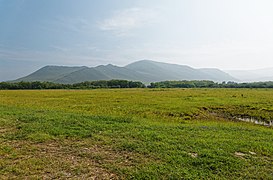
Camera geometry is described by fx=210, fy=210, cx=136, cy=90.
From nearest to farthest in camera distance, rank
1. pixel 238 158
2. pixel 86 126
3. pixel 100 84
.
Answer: pixel 238 158
pixel 86 126
pixel 100 84

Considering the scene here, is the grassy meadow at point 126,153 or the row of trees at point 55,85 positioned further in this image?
the row of trees at point 55,85

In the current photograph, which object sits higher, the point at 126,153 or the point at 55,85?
the point at 55,85

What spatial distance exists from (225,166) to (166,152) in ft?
7.06

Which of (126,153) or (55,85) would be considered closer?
(126,153)

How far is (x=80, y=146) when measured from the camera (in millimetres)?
8953

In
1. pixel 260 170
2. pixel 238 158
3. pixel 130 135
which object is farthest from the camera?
pixel 130 135

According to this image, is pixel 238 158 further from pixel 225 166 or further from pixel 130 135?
pixel 130 135

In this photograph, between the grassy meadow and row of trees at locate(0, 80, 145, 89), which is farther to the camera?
row of trees at locate(0, 80, 145, 89)

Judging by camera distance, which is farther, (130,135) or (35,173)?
(130,135)

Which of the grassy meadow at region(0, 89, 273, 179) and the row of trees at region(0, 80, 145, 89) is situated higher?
the row of trees at region(0, 80, 145, 89)

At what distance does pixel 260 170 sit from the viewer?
6836 mm

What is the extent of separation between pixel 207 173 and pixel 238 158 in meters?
2.00

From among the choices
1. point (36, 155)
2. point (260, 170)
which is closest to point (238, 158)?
point (260, 170)

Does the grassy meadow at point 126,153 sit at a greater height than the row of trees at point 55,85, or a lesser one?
lesser
